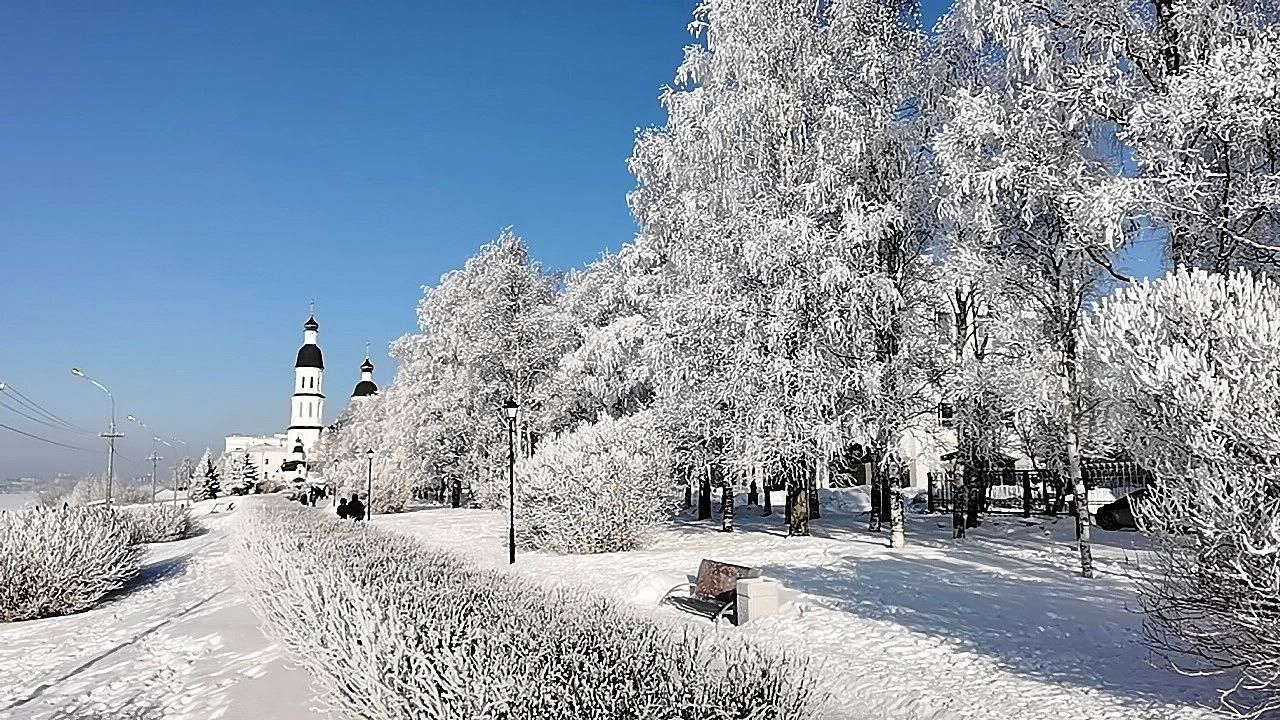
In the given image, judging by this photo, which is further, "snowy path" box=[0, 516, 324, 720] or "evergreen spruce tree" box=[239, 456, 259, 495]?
"evergreen spruce tree" box=[239, 456, 259, 495]

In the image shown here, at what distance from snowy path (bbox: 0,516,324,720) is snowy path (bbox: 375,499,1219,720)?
14.7 feet

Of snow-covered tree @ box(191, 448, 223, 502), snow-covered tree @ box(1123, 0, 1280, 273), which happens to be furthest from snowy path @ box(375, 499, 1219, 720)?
snow-covered tree @ box(191, 448, 223, 502)

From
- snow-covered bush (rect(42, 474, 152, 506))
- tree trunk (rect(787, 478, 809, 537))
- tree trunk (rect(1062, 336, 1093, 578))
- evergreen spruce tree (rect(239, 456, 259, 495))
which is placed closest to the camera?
tree trunk (rect(1062, 336, 1093, 578))

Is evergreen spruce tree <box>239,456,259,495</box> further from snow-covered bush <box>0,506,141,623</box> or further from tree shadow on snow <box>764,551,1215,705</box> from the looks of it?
tree shadow on snow <box>764,551,1215,705</box>

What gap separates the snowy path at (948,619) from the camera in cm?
612

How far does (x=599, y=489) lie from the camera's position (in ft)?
55.7

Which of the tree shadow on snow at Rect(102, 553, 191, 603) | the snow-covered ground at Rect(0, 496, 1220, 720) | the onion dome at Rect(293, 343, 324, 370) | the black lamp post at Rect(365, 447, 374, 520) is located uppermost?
the onion dome at Rect(293, 343, 324, 370)

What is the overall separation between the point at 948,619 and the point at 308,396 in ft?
359

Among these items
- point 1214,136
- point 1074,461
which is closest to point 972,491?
point 1074,461

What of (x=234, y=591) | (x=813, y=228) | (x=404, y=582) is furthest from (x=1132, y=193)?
(x=234, y=591)

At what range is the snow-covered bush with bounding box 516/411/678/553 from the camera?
55.4 ft

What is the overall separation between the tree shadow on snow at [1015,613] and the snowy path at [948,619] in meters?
0.02

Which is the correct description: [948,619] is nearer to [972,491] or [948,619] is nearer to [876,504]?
[876,504]

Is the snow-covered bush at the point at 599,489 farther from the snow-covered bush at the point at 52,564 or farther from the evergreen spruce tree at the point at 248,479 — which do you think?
the evergreen spruce tree at the point at 248,479
